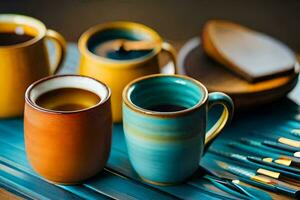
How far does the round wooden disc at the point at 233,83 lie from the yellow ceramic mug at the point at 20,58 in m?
0.19

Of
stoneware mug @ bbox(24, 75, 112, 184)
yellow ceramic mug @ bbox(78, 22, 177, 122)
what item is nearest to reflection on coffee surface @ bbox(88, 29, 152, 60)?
yellow ceramic mug @ bbox(78, 22, 177, 122)

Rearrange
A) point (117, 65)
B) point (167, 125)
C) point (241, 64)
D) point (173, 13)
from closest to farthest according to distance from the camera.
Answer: point (167, 125)
point (117, 65)
point (241, 64)
point (173, 13)

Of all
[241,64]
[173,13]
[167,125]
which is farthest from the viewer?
[173,13]

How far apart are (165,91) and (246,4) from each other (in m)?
0.75

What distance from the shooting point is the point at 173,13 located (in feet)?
4.43

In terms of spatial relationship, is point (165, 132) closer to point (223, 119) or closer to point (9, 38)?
point (223, 119)

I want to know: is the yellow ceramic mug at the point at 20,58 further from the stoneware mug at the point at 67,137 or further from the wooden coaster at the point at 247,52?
the wooden coaster at the point at 247,52

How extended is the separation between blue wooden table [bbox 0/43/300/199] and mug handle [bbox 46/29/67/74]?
0.09 meters

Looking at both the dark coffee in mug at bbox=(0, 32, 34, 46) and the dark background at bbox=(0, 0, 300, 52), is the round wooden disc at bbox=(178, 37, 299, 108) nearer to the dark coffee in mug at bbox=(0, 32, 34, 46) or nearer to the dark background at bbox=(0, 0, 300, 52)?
the dark coffee in mug at bbox=(0, 32, 34, 46)

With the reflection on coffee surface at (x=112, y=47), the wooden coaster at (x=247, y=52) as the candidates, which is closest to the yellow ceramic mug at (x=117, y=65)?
the reflection on coffee surface at (x=112, y=47)

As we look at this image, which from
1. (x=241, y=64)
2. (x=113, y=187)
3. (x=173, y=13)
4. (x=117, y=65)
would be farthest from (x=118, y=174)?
(x=173, y=13)

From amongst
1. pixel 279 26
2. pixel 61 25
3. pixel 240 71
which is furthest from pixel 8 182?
pixel 279 26

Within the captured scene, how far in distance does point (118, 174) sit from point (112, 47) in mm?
186

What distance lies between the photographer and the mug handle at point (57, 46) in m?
0.75
